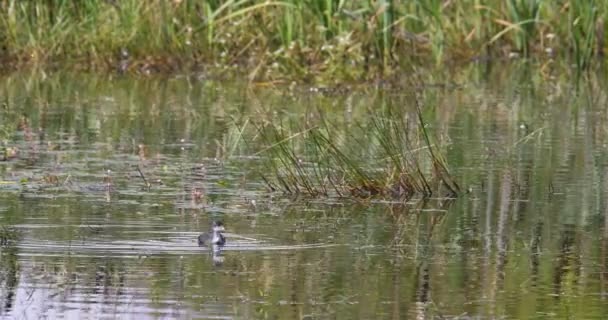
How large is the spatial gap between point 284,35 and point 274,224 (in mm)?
9429

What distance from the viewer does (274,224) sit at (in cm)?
940

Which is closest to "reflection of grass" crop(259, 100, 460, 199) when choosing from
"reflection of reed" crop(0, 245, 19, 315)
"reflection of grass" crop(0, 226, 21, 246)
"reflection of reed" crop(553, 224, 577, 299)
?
"reflection of reed" crop(553, 224, 577, 299)

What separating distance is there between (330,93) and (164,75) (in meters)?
2.92

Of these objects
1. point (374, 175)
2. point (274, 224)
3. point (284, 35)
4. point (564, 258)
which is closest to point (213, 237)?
point (274, 224)

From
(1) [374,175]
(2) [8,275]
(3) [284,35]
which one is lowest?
(2) [8,275]

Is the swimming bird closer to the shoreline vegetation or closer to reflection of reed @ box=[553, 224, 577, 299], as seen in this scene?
reflection of reed @ box=[553, 224, 577, 299]

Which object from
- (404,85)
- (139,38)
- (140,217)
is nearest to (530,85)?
(404,85)

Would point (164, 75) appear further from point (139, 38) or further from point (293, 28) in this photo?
point (293, 28)

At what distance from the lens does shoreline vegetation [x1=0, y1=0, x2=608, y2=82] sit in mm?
18438

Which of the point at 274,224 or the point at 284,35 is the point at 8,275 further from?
the point at 284,35

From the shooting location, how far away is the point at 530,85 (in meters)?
18.8

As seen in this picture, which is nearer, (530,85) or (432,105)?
(432,105)

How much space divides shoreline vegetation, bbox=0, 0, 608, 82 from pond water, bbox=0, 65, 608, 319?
2.35m

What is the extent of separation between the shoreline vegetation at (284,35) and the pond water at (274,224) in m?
2.35
